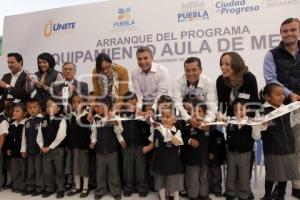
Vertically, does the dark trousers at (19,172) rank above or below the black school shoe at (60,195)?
above

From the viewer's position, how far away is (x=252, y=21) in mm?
4816

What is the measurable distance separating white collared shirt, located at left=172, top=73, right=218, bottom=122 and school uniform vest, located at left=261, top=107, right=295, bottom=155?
1.70ft

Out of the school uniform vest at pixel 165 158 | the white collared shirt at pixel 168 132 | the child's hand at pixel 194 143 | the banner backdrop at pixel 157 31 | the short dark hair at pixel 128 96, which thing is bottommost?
the school uniform vest at pixel 165 158

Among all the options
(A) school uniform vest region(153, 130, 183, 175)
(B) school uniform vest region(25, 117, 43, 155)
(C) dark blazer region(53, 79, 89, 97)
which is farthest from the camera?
(C) dark blazer region(53, 79, 89, 97)

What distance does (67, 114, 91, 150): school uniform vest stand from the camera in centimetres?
332

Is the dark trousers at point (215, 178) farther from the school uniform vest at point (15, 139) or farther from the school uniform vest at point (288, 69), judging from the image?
the school uniform vest at point (15, 139)

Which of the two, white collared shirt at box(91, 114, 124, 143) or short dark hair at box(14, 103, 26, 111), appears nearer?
white collared shirt at box(91, 114, 124, 143)

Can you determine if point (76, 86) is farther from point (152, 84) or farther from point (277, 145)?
point (277, 145)

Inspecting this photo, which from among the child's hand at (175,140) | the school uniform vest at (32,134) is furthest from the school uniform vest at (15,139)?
the child's hand at (175,140)

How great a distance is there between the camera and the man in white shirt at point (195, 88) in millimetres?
3049

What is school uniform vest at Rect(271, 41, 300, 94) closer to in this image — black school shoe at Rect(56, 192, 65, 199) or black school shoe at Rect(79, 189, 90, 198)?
black school shoe at Rect(79, 189, 90, 198)

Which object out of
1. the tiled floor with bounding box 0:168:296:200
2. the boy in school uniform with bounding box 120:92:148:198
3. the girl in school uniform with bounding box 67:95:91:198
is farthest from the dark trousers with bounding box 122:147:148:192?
the girl in school uniform with bounding box 67:95:91:198

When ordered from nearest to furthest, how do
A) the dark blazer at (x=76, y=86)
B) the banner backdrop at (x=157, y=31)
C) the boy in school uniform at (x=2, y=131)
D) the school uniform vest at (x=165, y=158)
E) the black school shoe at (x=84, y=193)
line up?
the school uniform vest at (x=165, y=158)
the black school shoe at (x=84, y=193)
the boy in school uniform at (x=2, y=131)
the dark blazer at (x=76, y=86)
the banner backdrop at (x=157, y=31)

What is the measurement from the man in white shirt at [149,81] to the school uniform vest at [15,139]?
1457 mm
